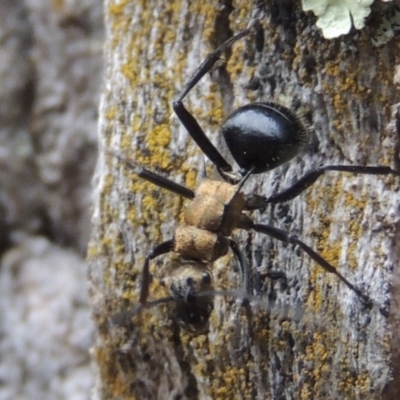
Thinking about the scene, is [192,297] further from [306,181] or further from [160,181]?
[306,181]

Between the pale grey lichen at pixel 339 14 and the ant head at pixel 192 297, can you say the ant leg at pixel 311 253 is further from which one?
the pale grey lichen at pixel 339 14

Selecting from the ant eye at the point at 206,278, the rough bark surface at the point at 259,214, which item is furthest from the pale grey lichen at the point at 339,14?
the ant eye at the point at 206,278

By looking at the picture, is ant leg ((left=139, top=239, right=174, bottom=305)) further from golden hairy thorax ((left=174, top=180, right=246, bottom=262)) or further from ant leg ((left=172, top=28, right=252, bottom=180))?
ant leg ((left=172, top=28, right=252, bottom=180))

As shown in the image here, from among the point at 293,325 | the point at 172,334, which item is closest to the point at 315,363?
the point at 293,325

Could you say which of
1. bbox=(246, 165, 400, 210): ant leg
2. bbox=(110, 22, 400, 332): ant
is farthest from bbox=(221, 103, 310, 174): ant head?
bbox=(246, 165, 400, 210): ant leg

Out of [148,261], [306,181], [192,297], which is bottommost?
[192,297]

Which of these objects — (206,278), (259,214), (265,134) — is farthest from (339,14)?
(206,278)
